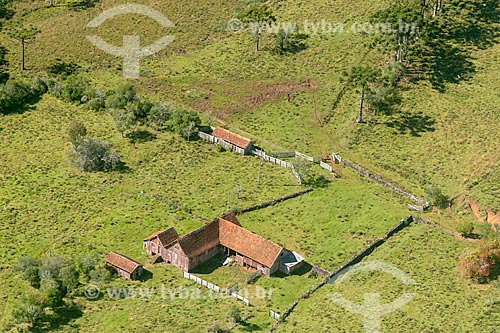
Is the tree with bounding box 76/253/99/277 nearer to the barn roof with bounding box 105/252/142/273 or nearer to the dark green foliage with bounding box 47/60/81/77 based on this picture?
the barn roof with bounding box 105/252/142/273

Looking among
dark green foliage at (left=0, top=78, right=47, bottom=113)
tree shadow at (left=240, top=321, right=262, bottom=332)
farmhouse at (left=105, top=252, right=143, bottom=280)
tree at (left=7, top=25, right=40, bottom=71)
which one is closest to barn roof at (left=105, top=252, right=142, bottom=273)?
farmhouse at (left=105, top=252, right=143, bottom=280)

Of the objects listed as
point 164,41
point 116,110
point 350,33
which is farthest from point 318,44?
point 116,110

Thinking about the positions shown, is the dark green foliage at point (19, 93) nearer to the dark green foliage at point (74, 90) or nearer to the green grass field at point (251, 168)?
the green grass field at point (251, 168)

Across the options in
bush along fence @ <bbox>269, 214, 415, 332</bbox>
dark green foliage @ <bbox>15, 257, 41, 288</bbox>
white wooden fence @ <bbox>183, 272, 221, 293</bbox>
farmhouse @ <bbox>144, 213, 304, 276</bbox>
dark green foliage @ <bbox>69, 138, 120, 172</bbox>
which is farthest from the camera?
dark green foliage @ <bbox>69, 138, 120, 172</bbox>

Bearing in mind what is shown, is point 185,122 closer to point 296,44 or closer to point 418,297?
point 296,44

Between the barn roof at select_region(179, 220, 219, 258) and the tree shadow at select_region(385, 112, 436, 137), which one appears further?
the tree shadow at select_region(385, 112, 436, 137)

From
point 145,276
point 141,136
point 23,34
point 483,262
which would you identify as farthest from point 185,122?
point 483,262
